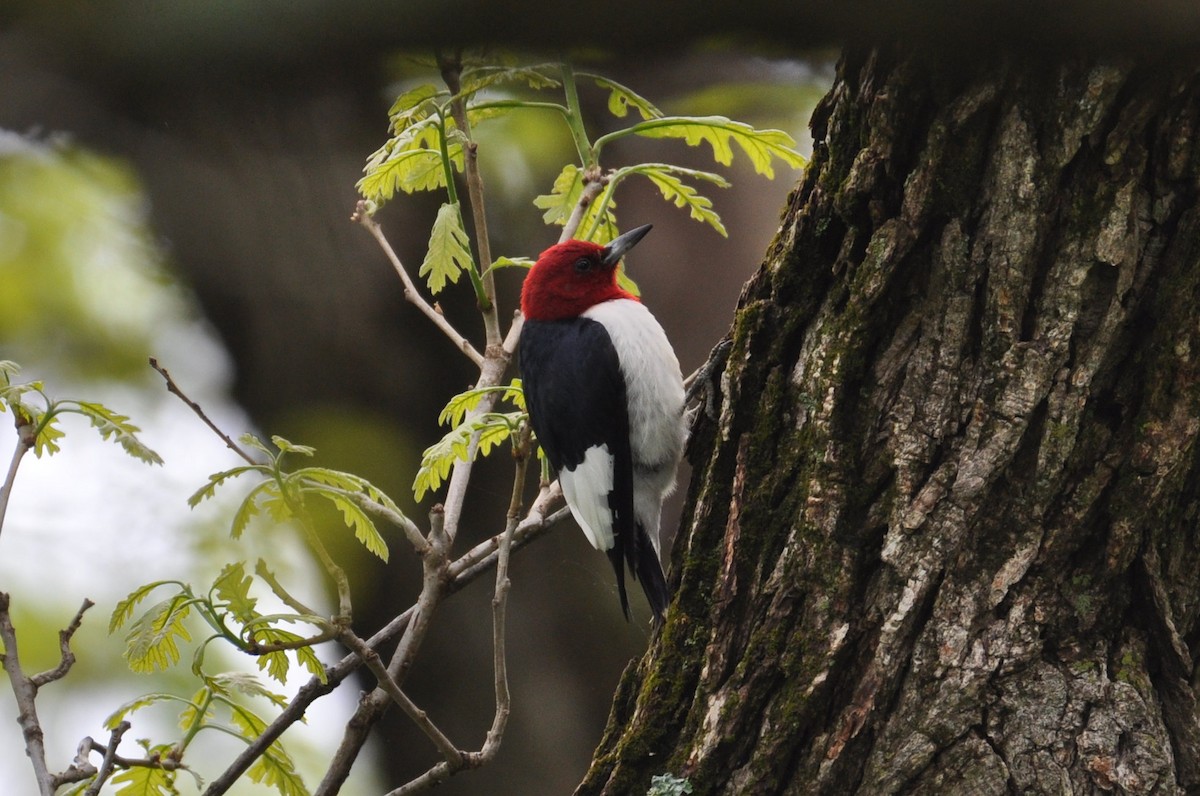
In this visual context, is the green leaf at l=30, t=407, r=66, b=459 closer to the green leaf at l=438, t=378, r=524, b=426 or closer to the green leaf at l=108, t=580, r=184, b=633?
the green leaf at l=108, t=580, r=184, b=633

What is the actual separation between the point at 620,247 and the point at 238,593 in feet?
6.70

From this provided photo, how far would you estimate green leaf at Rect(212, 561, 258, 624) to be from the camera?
1938mm

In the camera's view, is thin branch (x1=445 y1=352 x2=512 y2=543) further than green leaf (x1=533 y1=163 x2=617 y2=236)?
No

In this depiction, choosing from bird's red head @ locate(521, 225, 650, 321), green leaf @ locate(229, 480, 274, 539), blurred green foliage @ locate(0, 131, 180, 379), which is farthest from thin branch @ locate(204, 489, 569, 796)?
blurred green foliage @ locate(0, 131, 180, 379)

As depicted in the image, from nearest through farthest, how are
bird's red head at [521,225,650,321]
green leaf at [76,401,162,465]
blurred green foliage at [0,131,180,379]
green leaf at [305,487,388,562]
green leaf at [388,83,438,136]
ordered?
green leaf at [76,401,162,465], green leaf at [305,487,388,562], green leaf at [388,83,438,136], bird's red head at [521,225,650,321], blurred green foliage at [0,131,180,379]

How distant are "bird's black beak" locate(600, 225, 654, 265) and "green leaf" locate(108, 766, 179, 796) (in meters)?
2.02

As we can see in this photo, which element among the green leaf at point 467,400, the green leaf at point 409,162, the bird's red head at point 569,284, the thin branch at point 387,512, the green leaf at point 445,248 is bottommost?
the thin branch at point 387,512

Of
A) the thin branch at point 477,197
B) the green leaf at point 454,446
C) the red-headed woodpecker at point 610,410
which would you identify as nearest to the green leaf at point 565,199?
the thin branch at point 477,197

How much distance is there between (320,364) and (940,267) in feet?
10.7

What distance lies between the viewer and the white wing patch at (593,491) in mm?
3498

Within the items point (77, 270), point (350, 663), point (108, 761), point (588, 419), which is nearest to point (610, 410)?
point (588, 419)

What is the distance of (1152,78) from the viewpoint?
1.76 metres

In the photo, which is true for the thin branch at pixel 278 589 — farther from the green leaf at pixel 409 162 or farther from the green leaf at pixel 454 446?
the green leaf at pixel 409 162

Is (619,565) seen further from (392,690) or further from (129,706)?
(129,706)
